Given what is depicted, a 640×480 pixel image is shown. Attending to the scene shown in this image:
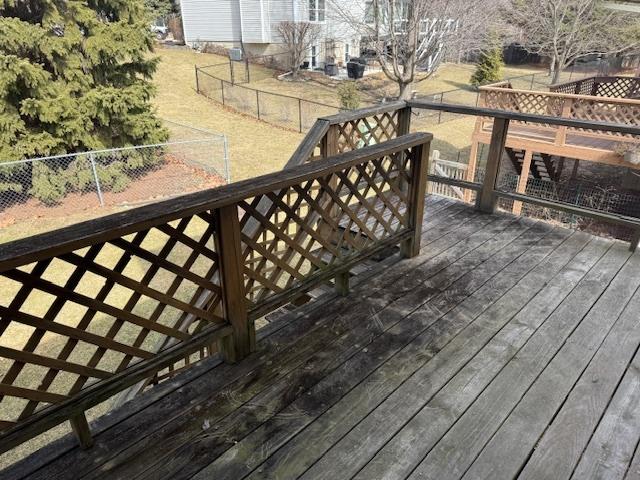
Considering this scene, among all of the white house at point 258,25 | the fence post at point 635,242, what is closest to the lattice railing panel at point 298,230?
the fence post at point 635,242

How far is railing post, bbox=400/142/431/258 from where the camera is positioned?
3049mm

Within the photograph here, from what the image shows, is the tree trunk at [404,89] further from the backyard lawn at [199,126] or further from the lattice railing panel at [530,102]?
the lattice railing panel at [530,102]

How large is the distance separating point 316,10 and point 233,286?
20375 mm

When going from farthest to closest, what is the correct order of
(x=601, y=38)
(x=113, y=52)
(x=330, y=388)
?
1. (x=601, y=38)
2. (x=113, y=52)
3. (x=330, y=388)

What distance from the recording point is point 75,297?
157 centimetres

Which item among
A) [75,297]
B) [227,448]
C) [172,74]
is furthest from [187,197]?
[172,74]

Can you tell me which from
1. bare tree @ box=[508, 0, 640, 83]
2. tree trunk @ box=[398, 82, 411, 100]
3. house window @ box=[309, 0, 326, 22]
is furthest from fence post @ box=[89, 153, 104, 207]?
bare tree @ box=[508, 0, 640, 83]

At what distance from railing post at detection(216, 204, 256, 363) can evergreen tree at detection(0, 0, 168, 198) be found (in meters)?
8.48

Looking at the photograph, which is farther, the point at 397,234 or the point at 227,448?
the point at 397,234

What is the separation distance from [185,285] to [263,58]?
17059 millimetres

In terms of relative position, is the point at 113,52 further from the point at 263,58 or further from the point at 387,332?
the point at 263,58

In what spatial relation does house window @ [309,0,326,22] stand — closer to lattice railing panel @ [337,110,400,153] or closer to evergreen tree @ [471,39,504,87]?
evergreen tree @ [471,39,504,87]

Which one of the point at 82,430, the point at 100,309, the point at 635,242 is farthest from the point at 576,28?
the point at 82,430

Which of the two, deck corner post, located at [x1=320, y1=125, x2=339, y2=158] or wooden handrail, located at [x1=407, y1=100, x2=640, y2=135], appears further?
deck corner post, located at [x1=320, y1=125, x2=339, y2=158]
